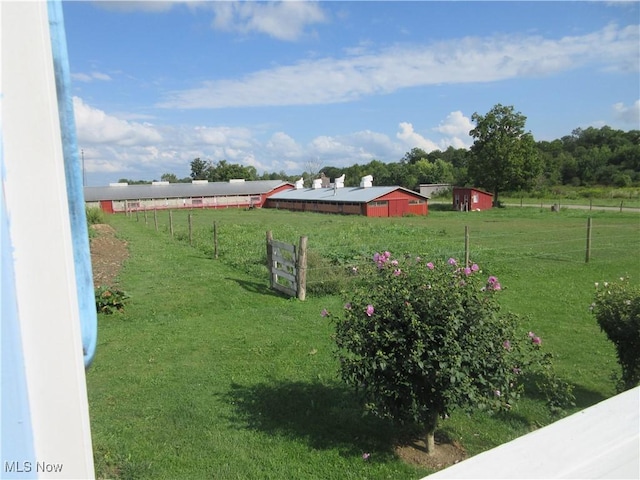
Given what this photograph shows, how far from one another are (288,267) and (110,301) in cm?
350

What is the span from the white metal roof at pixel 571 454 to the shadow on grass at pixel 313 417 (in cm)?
334

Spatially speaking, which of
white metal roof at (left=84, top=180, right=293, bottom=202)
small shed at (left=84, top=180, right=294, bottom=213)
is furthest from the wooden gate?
white metal roof at (left=84, top=180, right=293, bottom=202)

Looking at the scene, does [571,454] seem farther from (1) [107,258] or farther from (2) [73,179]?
(1) [107,258]

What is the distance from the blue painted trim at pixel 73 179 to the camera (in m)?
0.59

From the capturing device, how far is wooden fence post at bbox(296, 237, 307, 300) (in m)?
9.17

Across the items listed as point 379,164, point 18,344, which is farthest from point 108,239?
point 379,164

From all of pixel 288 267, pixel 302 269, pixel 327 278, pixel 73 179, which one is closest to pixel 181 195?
pixel 288 267

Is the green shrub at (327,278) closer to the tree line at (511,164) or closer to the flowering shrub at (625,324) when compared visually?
the flowering shrub at (625,324)

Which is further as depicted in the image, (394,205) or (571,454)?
(394,205)

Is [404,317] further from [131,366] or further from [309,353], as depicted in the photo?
[131,366]

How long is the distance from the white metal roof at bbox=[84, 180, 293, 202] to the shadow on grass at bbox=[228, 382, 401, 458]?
53.5 m

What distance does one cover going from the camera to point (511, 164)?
4631cm

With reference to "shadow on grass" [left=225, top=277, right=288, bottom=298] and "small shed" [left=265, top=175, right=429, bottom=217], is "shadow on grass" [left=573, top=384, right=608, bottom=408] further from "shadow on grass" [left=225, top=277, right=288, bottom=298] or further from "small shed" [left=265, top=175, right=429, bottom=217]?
"small shed" [left=265, top=175, right=429, bottom=217]

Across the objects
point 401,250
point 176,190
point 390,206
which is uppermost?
point 176,190
